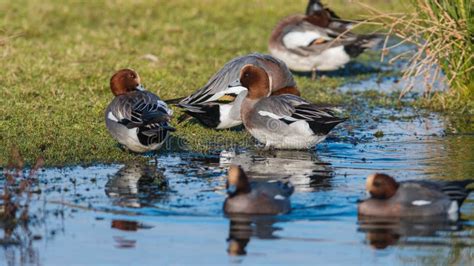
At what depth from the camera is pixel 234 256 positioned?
247 inches

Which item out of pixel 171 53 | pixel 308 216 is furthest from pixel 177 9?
pixel 308 216

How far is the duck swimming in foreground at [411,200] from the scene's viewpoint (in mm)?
7250

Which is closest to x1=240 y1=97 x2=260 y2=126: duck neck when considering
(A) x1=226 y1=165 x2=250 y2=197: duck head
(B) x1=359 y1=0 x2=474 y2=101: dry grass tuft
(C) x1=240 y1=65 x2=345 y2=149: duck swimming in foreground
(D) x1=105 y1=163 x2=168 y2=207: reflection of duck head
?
(C) x1=240 y1=65 x2=345 y2=149: duck swimming in foreground

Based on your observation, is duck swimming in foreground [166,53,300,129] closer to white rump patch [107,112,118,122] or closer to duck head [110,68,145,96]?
duck head [110,68,145,96]

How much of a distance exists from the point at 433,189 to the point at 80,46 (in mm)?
8736

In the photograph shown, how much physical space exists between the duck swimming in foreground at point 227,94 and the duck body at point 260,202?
336 centimetres

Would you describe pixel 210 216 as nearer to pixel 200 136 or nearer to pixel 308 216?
pixel 308 216

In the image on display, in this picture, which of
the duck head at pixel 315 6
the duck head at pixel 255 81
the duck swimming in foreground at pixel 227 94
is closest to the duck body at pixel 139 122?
the duck head at pixel 255 81

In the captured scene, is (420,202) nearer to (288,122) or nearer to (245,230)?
(245,230)

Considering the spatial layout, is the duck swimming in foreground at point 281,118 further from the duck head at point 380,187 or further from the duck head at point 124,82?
the duck head at point 380,187

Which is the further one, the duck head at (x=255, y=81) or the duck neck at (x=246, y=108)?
the duck head at (x=255, y=81)

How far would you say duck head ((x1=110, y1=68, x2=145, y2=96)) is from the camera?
32.2ft

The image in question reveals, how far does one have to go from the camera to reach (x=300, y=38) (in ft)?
47.7

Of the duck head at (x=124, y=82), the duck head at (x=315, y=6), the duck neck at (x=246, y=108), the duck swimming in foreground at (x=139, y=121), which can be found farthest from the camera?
the duck head at (x=315, y=6)
